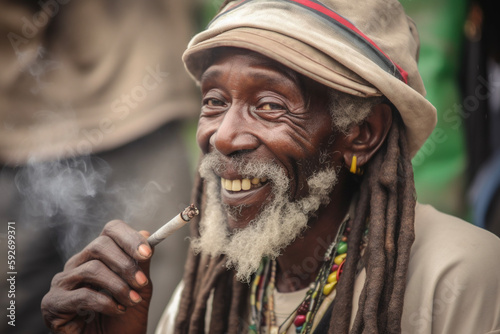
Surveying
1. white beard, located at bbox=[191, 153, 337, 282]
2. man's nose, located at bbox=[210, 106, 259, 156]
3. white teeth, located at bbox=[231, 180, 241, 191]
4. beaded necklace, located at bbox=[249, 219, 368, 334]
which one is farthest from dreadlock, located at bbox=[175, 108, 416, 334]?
man's nose, located at bbox=[210, 106, 259, 156]

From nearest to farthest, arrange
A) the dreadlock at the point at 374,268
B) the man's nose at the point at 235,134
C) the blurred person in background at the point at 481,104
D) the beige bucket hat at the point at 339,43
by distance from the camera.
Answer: the dreadlock at the point at 374,268, the beige bucket hat at the point at 339,43, the man's nose at the point at 235,134, the blurred person in background at the point at 481,104

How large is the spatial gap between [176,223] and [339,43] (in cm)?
112

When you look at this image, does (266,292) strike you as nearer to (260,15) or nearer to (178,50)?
(260,15)

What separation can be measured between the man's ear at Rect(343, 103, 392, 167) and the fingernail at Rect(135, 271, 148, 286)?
1.18 metres

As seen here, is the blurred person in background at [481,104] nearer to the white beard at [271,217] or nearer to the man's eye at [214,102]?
the white beard at [271,217]

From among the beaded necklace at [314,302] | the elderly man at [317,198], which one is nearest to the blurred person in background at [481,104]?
the elderly man at [317,198]

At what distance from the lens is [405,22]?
249 cm

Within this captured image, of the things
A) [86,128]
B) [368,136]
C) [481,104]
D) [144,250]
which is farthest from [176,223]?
[481,104]

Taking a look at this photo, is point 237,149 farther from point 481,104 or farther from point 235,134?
point 481,104

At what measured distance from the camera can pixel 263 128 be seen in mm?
2275

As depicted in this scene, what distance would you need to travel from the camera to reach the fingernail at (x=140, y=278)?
2.12 metres

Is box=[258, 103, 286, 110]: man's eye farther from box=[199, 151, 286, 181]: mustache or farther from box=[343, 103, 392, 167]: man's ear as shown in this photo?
box=[343, 103, 392, 167]: man's ear

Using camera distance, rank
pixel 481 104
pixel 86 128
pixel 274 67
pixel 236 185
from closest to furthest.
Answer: pixel 274 67
pixel 236 185
pixel 86 128
pixel 481 104

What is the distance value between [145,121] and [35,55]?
102 cm
